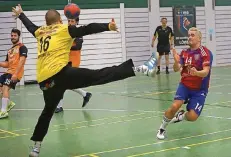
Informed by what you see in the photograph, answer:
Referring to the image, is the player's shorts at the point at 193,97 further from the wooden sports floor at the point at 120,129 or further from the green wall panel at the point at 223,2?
the green wall panel at the point at 223,2

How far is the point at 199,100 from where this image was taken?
7883mm

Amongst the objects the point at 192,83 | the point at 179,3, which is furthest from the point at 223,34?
the point at 192,83

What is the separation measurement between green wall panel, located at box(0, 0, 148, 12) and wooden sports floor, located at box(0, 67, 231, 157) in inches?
272

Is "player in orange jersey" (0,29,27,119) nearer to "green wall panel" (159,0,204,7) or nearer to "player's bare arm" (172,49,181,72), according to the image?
"player's bare arm" (172,49,181,72)

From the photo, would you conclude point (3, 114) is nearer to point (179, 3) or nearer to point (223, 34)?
point (179, 3)

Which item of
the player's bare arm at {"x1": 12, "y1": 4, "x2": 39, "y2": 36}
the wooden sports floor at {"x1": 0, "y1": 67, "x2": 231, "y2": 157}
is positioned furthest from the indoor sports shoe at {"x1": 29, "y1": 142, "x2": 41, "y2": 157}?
the player's bare arm at {"x1": 12, "y1": 4, "x2": 39, "y2": 36}

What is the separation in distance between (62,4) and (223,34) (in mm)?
9698

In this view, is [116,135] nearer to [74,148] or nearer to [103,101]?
[74,148]

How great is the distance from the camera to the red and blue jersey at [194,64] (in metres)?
7.80

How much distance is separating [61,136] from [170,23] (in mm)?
16462

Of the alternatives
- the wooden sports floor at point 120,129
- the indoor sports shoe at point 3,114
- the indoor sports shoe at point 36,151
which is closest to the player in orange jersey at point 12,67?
the indoor sports shoe at point 3,114

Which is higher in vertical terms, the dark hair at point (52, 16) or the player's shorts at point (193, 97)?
the dark hair at point (52, 16)

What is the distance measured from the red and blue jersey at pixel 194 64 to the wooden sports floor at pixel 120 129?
2.88 feet

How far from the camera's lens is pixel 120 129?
889 centimetres
